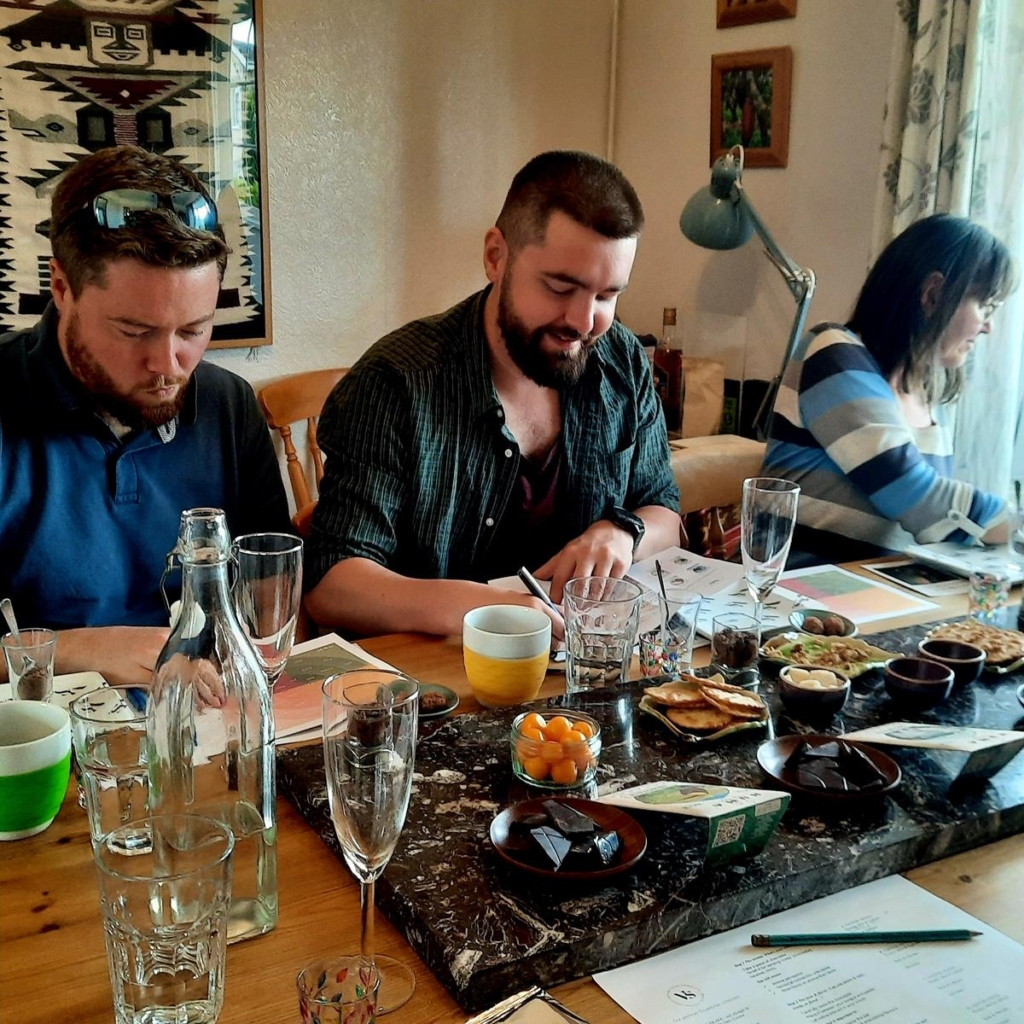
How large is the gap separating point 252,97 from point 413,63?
545mm

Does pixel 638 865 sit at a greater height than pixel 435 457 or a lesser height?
lesser

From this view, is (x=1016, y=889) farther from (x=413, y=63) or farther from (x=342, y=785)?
(x=413, y=63)

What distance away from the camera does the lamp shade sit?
292cm

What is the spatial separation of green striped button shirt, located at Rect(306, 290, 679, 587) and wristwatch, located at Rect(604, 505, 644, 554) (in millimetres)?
73

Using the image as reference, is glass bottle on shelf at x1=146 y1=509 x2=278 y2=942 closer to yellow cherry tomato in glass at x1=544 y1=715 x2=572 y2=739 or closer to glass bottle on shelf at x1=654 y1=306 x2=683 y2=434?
yellow cherry tomato in glass at x1=544 y1=715 x2=572 y2=739

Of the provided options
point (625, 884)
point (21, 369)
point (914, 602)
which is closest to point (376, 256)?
point (21, 369)

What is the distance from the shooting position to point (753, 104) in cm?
309

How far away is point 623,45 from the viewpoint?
11.8 feet

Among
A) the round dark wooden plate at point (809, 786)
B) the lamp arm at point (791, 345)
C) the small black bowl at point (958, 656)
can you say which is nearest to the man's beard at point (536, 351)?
the lamp arm at point (791, 345)

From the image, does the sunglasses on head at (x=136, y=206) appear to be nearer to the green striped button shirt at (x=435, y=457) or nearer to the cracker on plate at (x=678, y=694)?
the green striped button shirt at (x=435, y=457)

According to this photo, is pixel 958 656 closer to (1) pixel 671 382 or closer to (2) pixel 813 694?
(2) pixel 813 694

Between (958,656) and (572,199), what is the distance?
955 mm

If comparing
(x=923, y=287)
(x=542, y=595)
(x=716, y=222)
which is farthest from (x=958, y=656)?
(x=716, y=222)

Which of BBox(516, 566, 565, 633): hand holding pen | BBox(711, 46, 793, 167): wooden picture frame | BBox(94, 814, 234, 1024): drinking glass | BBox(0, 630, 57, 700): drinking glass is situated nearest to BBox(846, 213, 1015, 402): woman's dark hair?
BBox(711, 46, 793, 167): wooden picture frame
